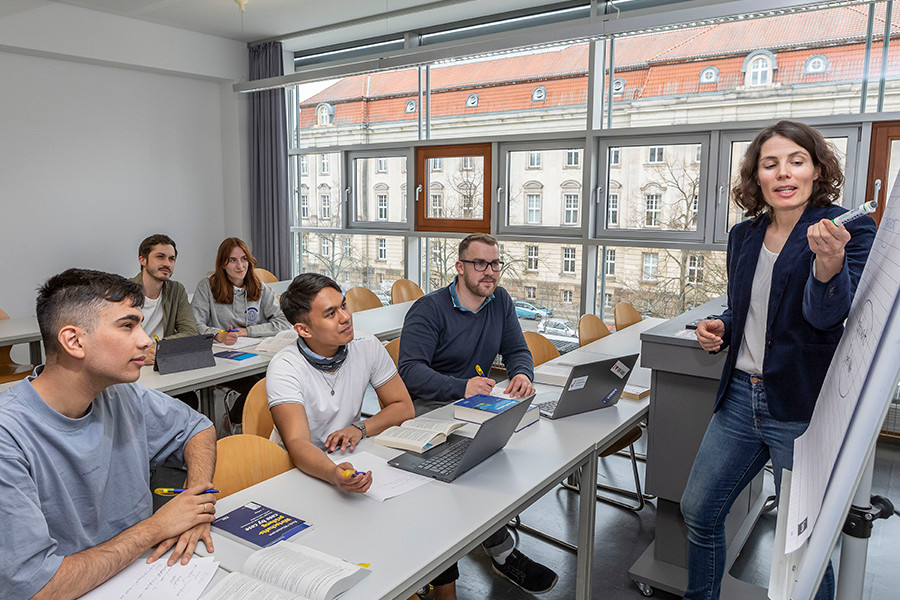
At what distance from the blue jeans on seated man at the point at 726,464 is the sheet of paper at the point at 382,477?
83 cm

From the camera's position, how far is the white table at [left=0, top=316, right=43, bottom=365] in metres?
3.72

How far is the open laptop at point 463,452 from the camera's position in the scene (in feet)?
5.87

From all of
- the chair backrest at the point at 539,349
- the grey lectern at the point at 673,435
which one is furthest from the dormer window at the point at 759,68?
the grey lectern at the point at 673,435

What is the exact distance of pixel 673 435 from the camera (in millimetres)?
2443

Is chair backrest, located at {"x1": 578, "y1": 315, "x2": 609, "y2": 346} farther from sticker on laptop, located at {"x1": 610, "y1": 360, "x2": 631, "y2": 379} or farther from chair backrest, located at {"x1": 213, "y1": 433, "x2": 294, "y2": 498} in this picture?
chair backrest, located at {"x1": 213, "y1": 433, "x2": 294, "y2": 498}

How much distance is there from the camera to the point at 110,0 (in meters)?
5.30

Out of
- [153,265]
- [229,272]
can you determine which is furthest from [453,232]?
[153,265]

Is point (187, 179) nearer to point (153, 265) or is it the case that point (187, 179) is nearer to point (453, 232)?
point (453, 232)

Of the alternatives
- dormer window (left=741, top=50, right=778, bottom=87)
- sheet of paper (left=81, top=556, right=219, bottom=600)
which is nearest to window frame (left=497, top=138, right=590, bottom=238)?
dormer window (left=741, top=50, right=778, bottom=87)

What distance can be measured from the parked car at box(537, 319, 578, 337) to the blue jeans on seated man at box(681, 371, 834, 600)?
3.60 metres

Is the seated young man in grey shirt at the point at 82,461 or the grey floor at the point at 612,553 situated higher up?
the seated young man in grey shirt at the point at 82,461

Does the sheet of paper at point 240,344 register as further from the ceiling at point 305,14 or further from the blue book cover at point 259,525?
the ceiling at point 305,14

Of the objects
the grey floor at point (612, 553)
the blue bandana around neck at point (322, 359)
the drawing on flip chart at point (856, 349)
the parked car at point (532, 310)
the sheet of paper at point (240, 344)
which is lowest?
the grey floor at point (612, 553)

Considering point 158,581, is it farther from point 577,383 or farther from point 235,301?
point 235,301
